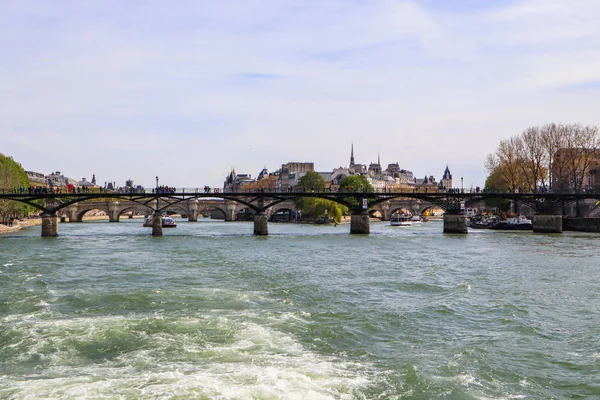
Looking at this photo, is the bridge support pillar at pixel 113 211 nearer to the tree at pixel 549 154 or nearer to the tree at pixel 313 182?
the tree at pixel 313 182

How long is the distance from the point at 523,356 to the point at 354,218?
172 ft

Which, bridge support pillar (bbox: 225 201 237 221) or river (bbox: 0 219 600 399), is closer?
river (bbox: 0 219 600 399)

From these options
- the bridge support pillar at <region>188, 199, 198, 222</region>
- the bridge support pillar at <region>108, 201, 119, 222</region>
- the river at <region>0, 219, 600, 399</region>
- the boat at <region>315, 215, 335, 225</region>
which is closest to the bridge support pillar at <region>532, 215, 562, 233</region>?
the river at <region>0, 219, 600, 399</region>

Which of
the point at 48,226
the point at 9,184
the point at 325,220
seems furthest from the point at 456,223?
Result: the point at 9,184

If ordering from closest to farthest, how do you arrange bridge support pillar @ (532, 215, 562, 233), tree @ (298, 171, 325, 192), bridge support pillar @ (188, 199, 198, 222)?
bridge support pillar @ (532, 215, 562, 233) → bridge support pillar @ (188, 199, 198, 222) → tree @ (298, 171, 325, 192)

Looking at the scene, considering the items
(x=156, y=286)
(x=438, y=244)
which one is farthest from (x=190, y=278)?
(x=438, y=244)

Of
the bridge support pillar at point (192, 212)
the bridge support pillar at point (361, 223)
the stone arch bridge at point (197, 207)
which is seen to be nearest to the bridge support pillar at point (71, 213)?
the stone arch bridge at point (197, 207)

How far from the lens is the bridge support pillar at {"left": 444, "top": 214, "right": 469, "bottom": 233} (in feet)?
220

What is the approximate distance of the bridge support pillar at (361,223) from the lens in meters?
65.9

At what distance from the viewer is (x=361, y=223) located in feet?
217

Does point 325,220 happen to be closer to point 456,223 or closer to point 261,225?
point 456,223

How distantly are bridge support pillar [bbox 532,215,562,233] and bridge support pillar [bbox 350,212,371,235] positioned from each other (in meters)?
18.9

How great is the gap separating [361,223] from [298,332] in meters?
50.5

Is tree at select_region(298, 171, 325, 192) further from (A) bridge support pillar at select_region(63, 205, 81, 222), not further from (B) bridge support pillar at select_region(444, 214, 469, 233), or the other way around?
(B) bridge support pillar at select_region(444, 214, 469, 233)
